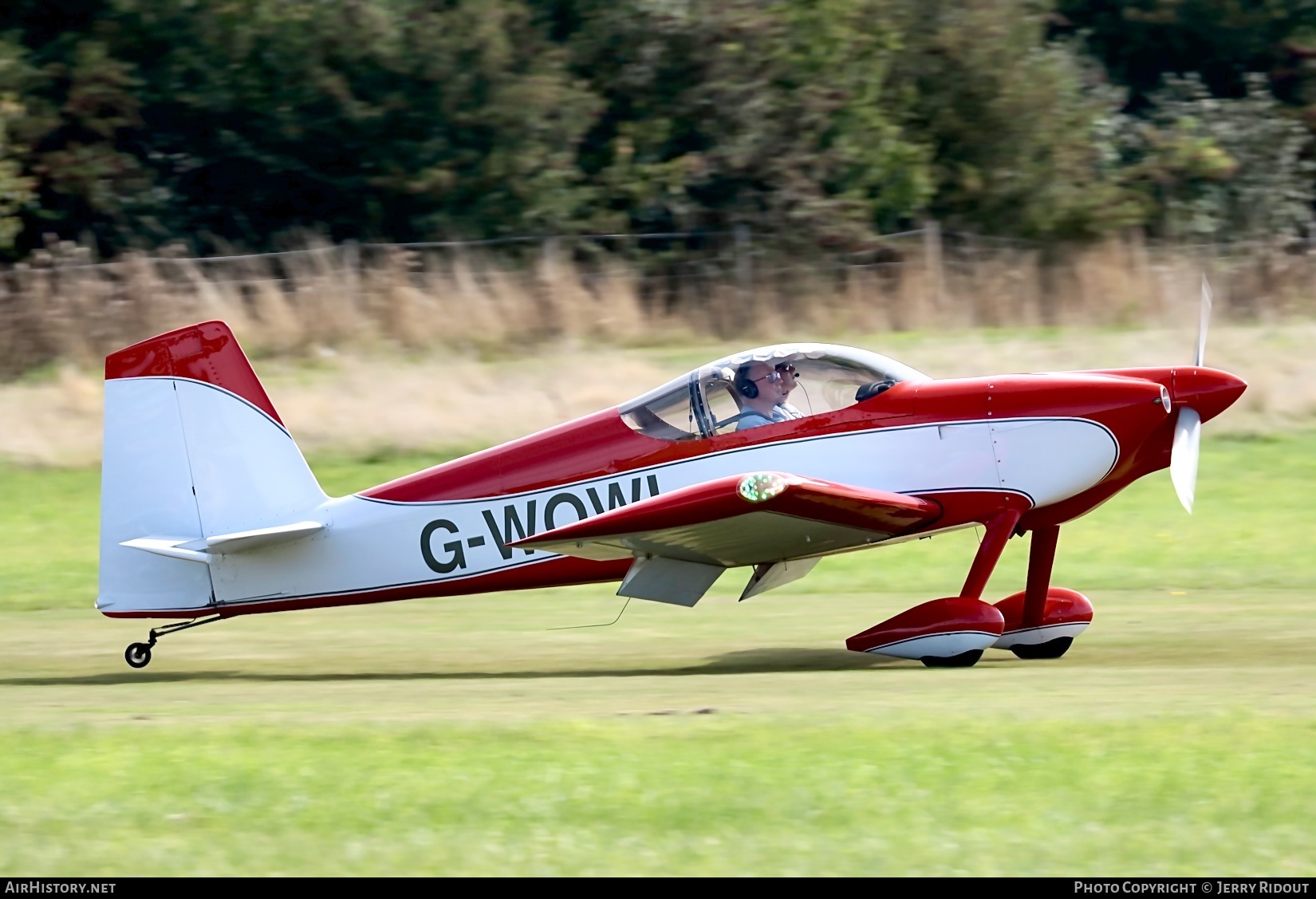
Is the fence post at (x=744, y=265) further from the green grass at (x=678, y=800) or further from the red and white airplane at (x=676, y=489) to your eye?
the green grass at (x=678, y=800)

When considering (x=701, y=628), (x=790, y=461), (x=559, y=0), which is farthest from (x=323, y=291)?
(x=790, y=461)

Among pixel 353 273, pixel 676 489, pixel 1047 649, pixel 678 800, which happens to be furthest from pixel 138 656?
pixel 353 273

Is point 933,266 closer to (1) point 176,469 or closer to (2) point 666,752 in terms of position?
(1) point 176,469

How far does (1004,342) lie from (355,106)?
12.9m

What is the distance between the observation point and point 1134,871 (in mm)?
4586

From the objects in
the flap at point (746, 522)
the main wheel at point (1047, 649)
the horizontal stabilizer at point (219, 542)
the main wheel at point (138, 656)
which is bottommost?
the main wheel at point (138, 656)

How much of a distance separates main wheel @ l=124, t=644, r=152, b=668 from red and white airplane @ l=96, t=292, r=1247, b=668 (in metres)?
0.01

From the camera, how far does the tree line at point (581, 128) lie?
1037 inches

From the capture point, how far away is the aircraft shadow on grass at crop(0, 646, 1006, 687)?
859 cm

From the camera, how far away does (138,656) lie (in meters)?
9.43

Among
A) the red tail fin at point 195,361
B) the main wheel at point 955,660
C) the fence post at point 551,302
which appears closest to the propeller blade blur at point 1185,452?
the main wheel at point 955,660

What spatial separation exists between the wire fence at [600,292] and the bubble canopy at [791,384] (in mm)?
13079

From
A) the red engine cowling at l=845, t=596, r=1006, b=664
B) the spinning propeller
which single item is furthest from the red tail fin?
the spinning propeller

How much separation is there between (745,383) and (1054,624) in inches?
88.1
